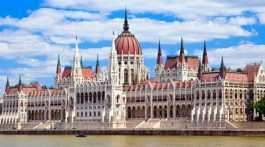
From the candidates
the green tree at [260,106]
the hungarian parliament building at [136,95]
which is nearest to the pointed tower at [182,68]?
the hungarian parliament building at [136,95]

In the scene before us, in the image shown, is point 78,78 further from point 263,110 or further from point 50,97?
point 263,110

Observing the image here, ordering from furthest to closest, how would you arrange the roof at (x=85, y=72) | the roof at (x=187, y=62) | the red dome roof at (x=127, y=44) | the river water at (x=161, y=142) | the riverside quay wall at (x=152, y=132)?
the roof at (x=85, y=72), the red dome roof at (x=127, y=44), the roof at (x=187, y=62), the riverside quay wall at (x=152, y=132), the river water at (x=161, y=142)

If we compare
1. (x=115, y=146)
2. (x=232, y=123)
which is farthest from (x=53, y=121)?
(x=115, y=146)

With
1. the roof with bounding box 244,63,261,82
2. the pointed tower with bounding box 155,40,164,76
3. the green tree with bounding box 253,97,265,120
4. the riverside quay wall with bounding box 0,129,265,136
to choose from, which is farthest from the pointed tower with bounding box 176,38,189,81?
the green tree with bounding box 253,97,265,120

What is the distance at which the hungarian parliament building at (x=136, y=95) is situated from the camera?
12700 cm

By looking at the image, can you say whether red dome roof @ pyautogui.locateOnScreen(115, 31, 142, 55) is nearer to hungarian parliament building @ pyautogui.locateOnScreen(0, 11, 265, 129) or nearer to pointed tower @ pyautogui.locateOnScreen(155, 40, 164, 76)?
hungarian parliament building @ pyautogui.locateOnScreen(0, 11, 265, 129)

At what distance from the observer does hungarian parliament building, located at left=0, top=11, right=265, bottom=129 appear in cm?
12700

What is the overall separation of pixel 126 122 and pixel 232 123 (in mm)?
28600

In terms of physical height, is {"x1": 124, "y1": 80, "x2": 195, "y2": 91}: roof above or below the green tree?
above

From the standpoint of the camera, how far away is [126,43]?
159 m

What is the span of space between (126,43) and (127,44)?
33 cm

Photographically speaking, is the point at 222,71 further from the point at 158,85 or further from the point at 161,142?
the point at 161,142

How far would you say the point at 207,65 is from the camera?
157 meters

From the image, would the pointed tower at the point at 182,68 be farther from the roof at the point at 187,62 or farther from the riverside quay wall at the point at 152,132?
the riverside quay wall at the point at 152,132
